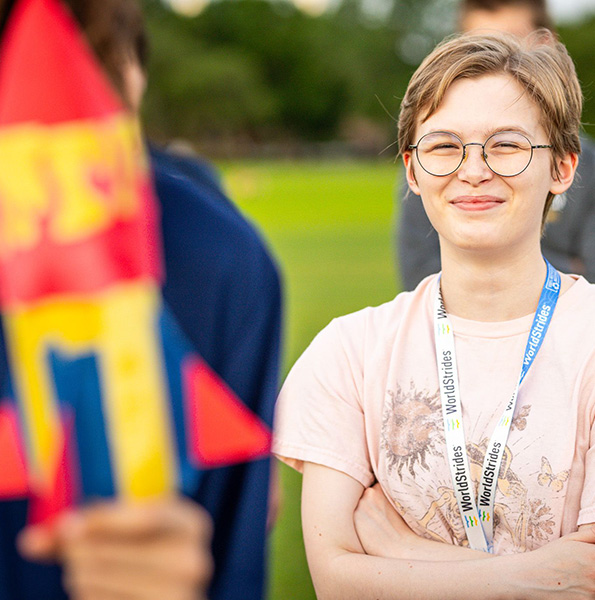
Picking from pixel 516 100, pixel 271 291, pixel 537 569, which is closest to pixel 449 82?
pixel 516 100

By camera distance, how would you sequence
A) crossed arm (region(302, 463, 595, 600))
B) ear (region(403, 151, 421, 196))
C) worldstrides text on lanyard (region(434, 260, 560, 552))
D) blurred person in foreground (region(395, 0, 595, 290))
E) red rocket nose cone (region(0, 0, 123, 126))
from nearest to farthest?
1. red rocket nose cone (region(0, 0, 123, 126))
2. crossed arm (region(302, 463, 595, 600))
3. worldstrides text on lanyard (region(434, 260, 560, 552))
4. ear (region(403, 151, 421, 196))
5. blurred person in foreground (region(395, 0, 595, 290))

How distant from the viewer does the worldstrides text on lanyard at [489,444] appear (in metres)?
1.95

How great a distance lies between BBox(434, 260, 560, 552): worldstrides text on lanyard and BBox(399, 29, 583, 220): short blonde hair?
36 centimetres

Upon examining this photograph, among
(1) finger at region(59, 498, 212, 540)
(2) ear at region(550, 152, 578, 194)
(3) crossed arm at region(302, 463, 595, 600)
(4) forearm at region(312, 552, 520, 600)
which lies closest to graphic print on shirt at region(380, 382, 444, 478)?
(3) crossed arm at region(302, 463, 595, 600)

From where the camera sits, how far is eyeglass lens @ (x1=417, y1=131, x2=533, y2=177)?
2.01m

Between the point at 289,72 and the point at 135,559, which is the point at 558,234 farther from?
the point at 289,72

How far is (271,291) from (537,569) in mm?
867

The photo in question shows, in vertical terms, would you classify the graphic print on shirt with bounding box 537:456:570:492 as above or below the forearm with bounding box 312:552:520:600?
above

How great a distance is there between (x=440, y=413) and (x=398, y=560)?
0.34 meters

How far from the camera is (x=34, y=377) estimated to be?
3.75 feet

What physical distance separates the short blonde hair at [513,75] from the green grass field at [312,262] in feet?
1.57

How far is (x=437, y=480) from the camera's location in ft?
6.60

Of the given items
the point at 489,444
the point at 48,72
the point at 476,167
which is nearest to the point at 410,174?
the point at 476,167

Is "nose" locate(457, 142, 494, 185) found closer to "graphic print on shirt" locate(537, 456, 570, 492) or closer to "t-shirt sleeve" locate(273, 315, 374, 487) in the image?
"t-shirt sleeve" locate(273, 315, 374, 487)
